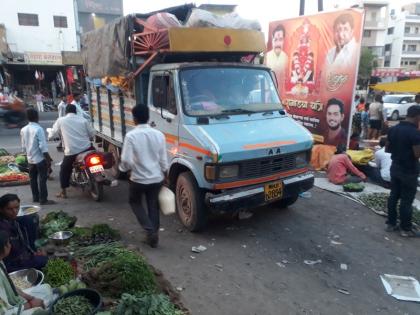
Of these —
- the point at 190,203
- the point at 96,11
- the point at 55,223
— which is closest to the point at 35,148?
the point at 55,223

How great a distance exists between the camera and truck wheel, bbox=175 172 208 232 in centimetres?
478

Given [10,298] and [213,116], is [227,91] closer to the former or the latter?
[213,116]

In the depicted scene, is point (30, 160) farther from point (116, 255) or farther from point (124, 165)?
point (116, 255)

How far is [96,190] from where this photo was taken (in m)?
6.36

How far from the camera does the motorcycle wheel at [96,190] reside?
627cm

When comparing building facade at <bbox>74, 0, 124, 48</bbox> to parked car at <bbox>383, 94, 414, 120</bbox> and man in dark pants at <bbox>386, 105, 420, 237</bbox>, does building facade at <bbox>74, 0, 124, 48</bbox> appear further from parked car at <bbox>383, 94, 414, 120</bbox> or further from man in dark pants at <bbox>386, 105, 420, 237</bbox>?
man in dark pants at <bbox>386, 105, 420, 237</bbox>

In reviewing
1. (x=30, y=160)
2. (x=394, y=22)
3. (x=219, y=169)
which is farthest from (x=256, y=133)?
(x=394, y=22)

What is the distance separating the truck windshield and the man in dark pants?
5.88 ft

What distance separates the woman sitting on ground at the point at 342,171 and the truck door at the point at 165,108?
3931mm

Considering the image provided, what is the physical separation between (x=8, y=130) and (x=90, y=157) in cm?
1084

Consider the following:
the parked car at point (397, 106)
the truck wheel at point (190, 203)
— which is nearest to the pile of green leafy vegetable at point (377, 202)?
the truck wheel at point (190, 203)

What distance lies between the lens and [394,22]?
60.9 metres

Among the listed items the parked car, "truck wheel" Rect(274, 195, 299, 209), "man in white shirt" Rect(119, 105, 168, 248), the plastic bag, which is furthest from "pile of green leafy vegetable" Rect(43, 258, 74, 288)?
the parked car

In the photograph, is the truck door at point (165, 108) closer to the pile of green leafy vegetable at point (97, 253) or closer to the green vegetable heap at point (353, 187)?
the pile of green leafy vegetable at point (97, 253)
